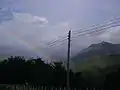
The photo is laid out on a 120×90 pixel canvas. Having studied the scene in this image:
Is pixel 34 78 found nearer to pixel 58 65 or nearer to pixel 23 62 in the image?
pixel 58 65

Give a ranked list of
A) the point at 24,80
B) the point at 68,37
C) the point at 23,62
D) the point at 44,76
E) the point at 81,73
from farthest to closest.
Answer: the point at 23,62, the point at 24,80, the point at 44,76, the point at 81,73, the point at 68,37

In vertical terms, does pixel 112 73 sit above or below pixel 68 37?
below

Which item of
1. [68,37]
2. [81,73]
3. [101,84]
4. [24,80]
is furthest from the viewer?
[24,80]

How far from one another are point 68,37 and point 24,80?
2829 centimetres

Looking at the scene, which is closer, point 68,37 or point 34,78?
point 68,37

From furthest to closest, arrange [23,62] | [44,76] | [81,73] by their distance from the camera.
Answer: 1. [23,62]
2. [44,76]
3. [81,73]

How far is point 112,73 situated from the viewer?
34594 millimetres

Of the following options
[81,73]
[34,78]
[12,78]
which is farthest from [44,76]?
[81,73]

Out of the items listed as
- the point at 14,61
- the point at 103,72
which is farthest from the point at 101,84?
the point at 14,61

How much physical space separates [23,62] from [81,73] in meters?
28.4

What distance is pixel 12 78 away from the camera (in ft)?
195

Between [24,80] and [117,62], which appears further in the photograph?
[24,80]

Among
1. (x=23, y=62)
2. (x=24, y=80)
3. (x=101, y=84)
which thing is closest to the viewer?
(x=101, y=84)

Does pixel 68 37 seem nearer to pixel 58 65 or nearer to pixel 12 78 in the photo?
pixel 58 65
